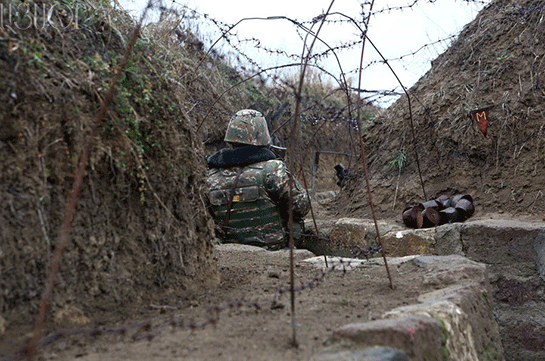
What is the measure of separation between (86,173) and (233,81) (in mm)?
8066

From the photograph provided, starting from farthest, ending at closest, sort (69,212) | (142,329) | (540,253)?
(540,253)
(142,329)
(69,212)

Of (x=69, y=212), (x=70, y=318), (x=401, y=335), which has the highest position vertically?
(x=69, y=212)

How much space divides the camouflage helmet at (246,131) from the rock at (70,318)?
9.35ft

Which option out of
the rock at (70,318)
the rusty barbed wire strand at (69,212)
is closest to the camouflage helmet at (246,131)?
the rock at (70,318)

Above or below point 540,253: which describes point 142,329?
above

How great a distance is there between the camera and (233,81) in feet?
31.5

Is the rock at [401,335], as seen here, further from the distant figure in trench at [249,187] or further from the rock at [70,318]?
the distant figure in trench at [249,187]

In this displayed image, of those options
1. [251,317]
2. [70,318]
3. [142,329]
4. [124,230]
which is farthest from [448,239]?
[70,318]

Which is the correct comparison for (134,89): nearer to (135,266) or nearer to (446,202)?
(135,266)

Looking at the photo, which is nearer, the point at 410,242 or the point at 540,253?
the point at 540,253

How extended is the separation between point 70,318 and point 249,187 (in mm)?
2782

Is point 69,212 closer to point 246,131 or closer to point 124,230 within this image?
point 124,230

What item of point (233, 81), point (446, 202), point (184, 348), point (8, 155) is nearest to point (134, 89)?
point (8, 155)

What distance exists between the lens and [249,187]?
4367 mm
